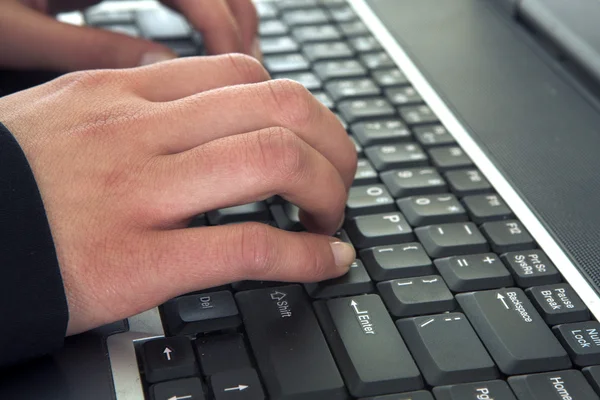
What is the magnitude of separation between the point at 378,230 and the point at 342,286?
8cm

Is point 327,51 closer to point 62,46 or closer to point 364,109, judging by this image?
point 364,109

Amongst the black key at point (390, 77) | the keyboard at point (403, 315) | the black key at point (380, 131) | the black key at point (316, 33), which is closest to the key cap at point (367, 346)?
the keyboard at point (403, 315)

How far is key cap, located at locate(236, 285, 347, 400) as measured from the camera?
0.52 meters

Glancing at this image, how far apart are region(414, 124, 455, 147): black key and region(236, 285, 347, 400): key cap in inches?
9.7

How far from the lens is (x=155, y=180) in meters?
0.59

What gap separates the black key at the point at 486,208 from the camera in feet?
2.23

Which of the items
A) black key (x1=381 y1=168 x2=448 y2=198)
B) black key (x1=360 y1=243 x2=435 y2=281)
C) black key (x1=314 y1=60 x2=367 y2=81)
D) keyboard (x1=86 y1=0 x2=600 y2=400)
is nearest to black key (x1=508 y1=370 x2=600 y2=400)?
keyboard (x1=86 y1=0 x2=600 y2=400)

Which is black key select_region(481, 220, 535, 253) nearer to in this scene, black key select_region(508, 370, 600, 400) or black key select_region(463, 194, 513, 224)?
black key select_region(463, 194, 513, 224)

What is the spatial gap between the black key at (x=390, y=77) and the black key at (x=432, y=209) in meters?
0.20

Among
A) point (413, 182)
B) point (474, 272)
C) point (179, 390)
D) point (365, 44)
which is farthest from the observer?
point (365, 44)

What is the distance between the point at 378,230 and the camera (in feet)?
2.18

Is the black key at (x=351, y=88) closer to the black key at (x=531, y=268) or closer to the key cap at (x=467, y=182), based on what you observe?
the key cap at (x=467, y=182)

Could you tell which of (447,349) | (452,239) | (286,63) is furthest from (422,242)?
(286,63)

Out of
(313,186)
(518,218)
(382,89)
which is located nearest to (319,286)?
(313,186)
